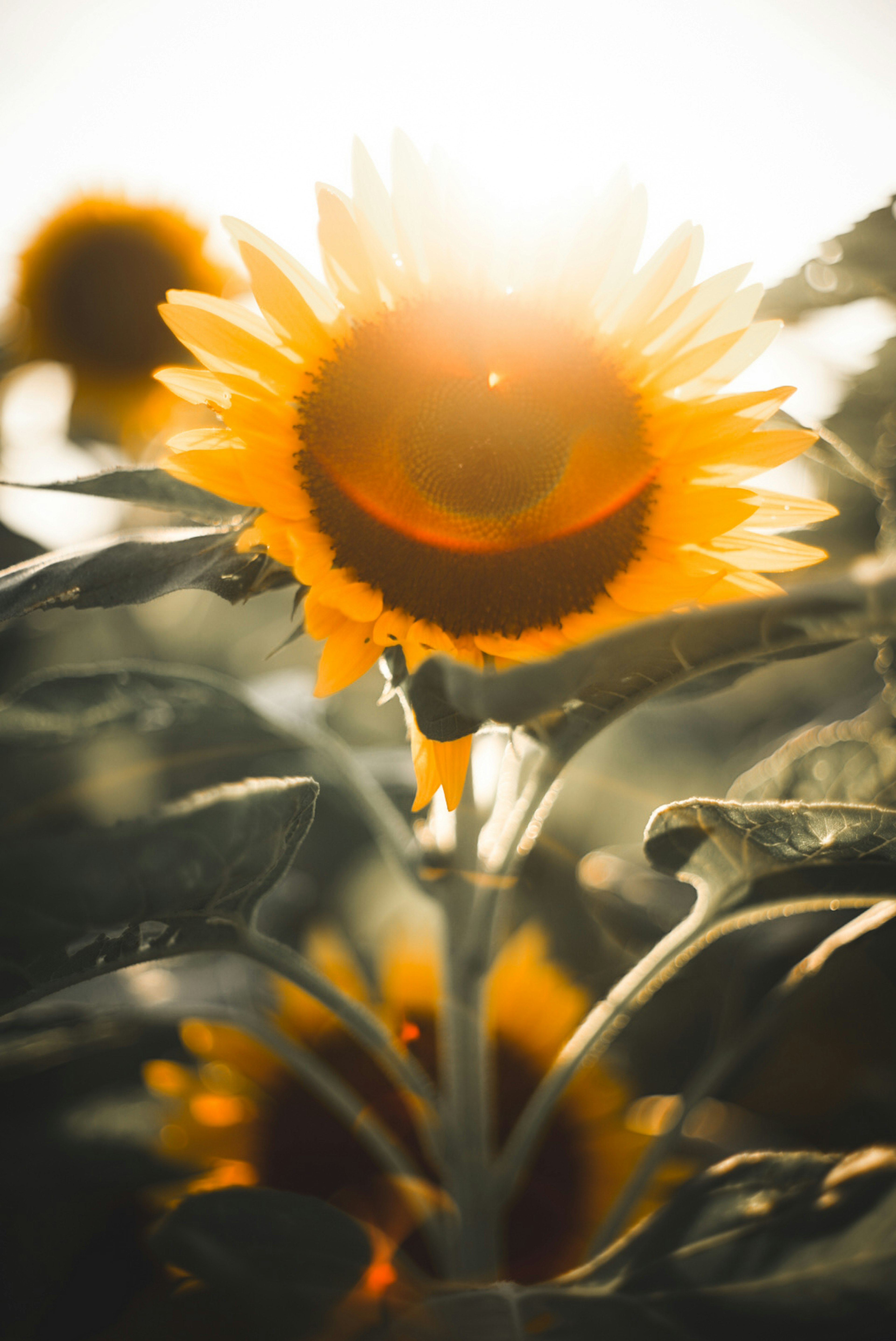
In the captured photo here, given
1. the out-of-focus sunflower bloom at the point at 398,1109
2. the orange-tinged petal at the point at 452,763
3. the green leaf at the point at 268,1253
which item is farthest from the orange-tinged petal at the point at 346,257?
the out-of-focus sunflower bloom at the point at 398,1109

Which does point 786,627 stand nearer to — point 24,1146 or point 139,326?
point 24,1146

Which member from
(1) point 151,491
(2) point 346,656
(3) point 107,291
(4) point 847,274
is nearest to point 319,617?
(2) point 346,656

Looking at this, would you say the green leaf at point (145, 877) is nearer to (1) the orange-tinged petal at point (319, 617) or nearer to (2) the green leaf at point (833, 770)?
(1) the orange-tinged petal at point (319, 617)

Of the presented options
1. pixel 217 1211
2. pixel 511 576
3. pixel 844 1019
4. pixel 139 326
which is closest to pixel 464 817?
pixel 511 576

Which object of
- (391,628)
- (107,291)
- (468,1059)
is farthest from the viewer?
(107,291)

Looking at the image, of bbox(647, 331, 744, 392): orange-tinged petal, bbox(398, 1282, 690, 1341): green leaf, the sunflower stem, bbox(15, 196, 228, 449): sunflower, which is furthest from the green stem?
bbox(15, 196, 228, 449): sunflower

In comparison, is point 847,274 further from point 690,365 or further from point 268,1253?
point 268,1253
